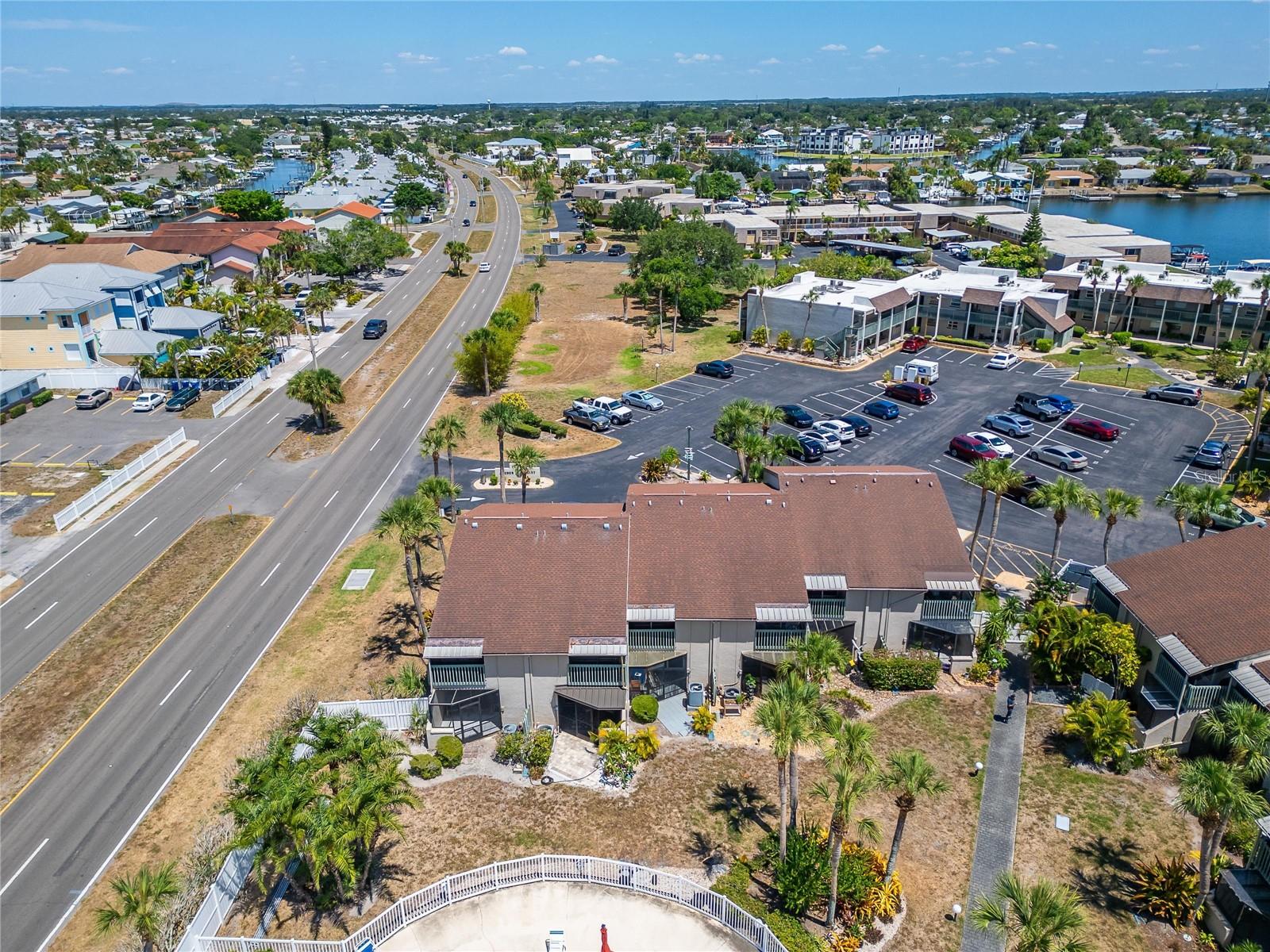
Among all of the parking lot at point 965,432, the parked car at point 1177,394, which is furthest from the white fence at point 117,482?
the parked car at point 1177,394

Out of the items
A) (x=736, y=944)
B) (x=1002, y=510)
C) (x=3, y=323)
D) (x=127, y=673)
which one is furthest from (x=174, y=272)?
(x=736, y=944)

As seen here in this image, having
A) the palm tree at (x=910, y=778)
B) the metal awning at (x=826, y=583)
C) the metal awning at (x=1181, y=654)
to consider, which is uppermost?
the palm tree at (x=910, y=778)

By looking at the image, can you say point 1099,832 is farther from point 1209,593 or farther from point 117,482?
point 117,482

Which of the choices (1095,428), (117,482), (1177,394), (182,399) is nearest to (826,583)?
(1095,428)

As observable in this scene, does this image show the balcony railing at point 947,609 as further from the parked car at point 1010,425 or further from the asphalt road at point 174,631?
the asphalt road at point 174,631

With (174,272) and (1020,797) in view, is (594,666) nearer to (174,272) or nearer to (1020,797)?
(1020,797)

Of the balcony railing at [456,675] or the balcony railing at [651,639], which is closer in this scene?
the balcony railing at [456,675]

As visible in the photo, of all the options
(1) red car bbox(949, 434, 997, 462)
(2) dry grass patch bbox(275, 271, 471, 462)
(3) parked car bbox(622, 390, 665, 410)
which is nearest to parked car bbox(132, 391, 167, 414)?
(2) dry grass patch bbox(275, 271, 471, 462)
